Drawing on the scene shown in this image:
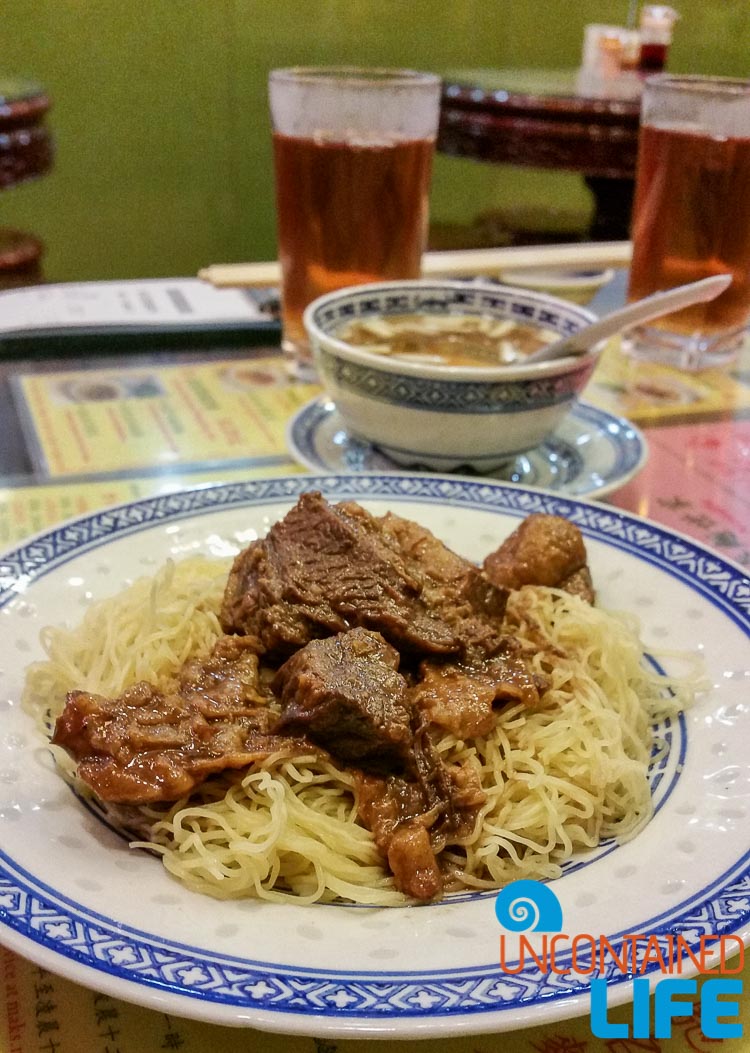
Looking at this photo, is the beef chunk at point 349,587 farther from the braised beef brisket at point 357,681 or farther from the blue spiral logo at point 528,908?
the blue spiral logo at point 528,908

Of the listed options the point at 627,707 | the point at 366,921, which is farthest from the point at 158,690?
the point at 627,707

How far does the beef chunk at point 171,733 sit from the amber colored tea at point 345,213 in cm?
189

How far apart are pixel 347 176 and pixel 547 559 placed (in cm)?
169

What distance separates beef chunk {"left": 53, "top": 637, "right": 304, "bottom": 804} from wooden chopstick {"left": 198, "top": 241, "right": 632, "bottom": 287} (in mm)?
2295

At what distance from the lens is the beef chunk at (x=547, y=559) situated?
199 centimetres

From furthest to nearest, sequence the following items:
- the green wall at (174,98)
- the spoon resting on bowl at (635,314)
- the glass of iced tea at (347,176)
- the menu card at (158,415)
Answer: the green wall at (174,98) → the glass of iced tea at (347,176) → the menu card at (158,415) → the spoon resting on bowl at (635,314)

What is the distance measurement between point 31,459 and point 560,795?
1703 mm

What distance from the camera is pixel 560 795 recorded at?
163 cm

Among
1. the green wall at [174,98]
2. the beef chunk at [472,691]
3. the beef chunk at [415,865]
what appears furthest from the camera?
the green wall at [174,98]

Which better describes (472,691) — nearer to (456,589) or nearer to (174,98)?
(456,589)

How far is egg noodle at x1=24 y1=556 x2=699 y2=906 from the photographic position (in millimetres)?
1447

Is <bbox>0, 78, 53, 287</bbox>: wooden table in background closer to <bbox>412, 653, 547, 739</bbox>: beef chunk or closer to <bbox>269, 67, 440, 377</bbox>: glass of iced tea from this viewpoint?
<bbox>269, 67, 440, 377</bbox>: glass of iced tea

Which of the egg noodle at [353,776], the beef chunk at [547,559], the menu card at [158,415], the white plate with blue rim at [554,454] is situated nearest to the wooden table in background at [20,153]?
the menu card at [158,415]

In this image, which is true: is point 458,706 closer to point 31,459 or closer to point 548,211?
point 31,459
